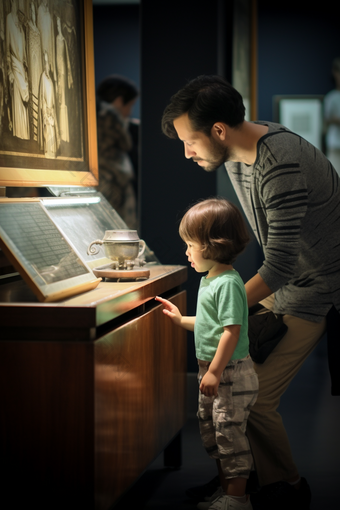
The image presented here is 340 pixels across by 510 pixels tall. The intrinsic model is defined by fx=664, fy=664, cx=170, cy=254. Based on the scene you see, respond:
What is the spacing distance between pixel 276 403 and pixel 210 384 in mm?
496

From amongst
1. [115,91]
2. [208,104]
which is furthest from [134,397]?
[115,91]

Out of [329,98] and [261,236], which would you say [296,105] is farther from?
[261,236]

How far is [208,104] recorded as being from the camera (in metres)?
2.55

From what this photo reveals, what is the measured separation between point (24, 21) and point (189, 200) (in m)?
1.79

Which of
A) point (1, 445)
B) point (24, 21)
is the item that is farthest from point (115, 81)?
point (1, 445)

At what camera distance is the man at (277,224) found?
2.47 m

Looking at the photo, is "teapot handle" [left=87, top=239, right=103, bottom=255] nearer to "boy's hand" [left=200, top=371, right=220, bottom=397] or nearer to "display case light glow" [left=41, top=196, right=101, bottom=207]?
"display case light glow" [left=41, top=196, right=101, bottom=207]

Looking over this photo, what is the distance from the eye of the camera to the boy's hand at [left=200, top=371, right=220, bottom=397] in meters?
2.35

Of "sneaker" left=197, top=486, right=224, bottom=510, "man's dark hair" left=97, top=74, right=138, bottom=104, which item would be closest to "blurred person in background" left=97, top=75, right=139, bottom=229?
"man's dark hair" left=97, top=74, right=138, bottom=104

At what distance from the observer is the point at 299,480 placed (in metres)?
2.78

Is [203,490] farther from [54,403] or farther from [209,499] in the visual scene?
[54,403]

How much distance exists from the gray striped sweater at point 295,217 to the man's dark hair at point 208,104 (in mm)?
162

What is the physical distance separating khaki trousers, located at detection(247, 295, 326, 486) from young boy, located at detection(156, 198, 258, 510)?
0.21 meters

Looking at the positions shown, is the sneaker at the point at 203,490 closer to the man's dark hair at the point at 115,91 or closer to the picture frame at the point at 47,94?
the picture frame at the point at 47,94
